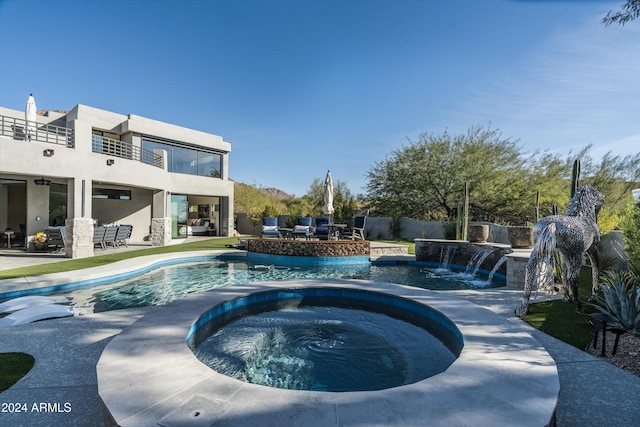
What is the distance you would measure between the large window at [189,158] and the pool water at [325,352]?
16293mm

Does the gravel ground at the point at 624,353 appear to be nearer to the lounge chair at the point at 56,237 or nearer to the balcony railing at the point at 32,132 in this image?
the balcony railing at the point at 32,132

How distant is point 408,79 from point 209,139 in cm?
1363

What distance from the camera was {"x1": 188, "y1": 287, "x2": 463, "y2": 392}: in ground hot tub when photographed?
126 inches

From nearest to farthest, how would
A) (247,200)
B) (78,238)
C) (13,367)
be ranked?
(13,367) → (78,238) → (247,200)

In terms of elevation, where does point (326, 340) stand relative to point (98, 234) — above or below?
below

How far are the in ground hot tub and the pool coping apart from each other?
642mm

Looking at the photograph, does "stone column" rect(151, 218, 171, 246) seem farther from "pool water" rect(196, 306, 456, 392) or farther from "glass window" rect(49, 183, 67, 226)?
"pool water" rect(196, 306, 456, 392)

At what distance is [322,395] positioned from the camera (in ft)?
7.39

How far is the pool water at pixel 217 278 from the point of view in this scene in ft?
20.5

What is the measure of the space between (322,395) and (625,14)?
6368 mm

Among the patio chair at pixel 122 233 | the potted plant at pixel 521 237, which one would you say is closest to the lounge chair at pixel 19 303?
the patio chair at pixel 122 233

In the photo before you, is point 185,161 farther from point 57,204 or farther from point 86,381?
point 86,381

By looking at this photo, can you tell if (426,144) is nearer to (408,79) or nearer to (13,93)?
(408,79)

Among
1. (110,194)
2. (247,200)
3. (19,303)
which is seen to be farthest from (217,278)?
(247,200)
